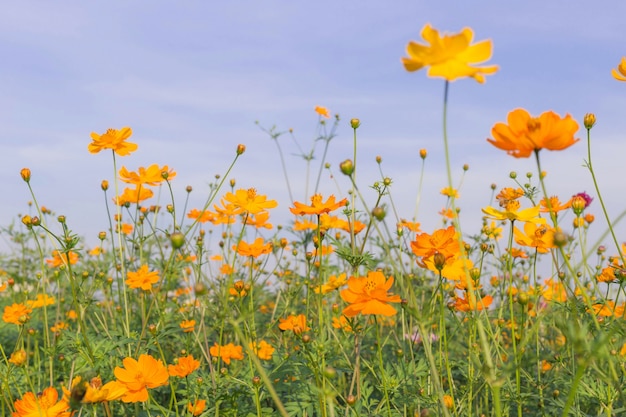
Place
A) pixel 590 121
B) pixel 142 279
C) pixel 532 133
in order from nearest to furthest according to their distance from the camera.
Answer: pixel 532 133 → pixel 590 121 → pixel 142 279

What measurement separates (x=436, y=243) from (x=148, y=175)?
147 centimetres

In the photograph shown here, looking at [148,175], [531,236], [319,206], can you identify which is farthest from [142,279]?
[531,236]

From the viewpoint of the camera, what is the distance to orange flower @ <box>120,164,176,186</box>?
8.54 feet

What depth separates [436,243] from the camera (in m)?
1.68

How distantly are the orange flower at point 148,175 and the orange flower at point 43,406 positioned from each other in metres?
1.13

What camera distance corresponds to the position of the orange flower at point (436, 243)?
1665 millimetres

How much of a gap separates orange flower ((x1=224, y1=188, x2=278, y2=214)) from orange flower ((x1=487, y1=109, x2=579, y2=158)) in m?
1.27

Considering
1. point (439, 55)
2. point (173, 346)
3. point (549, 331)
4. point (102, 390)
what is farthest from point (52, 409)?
point (549, 331)

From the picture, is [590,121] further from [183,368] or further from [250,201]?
[183,368]

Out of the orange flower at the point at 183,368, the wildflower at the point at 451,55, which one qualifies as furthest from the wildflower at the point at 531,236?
the orange flower at the point at 183,368

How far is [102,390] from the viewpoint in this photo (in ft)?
4.40

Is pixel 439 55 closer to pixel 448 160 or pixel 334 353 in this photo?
pixel 448 160

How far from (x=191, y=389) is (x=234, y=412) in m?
0.28

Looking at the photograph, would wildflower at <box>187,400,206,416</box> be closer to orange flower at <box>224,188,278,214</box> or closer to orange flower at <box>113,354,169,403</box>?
orange flower at <box>113,354,169,403</box>
